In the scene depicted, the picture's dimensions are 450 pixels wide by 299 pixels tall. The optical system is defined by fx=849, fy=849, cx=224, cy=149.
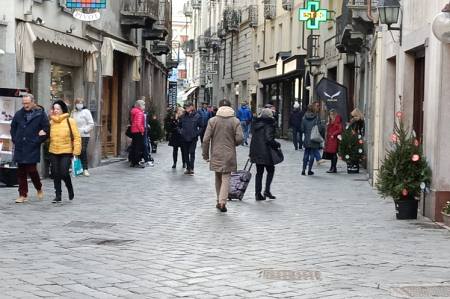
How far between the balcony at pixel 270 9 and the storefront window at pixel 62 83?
2579 cm

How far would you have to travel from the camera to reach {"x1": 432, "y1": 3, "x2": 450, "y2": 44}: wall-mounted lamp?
11.2 metres

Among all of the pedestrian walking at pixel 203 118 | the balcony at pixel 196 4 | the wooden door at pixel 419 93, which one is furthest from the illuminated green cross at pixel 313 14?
the balcony at pixel 196 4

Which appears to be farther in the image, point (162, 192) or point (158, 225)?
point (162, 192)

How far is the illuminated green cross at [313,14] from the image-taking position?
32.7m

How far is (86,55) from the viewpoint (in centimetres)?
2161

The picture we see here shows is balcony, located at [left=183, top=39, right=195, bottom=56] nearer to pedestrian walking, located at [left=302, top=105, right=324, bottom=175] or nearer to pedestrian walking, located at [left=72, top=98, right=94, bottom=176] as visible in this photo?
pedestrian walking, located at [left=302, top=105, right=324, bottom=175]

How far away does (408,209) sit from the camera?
1273 centimetres

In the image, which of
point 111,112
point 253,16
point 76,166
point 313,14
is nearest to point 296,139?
point 313,14

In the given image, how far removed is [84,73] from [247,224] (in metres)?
11.0

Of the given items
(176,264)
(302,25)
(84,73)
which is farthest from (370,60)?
(302,25)

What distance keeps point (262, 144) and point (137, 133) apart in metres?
8.34

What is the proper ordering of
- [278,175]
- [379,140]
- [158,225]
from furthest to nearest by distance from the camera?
[278,175]
[379,140]
[158,225]

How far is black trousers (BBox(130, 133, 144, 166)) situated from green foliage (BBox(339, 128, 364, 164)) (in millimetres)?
5393

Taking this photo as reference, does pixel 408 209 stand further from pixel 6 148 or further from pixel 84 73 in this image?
pixel 84 73
